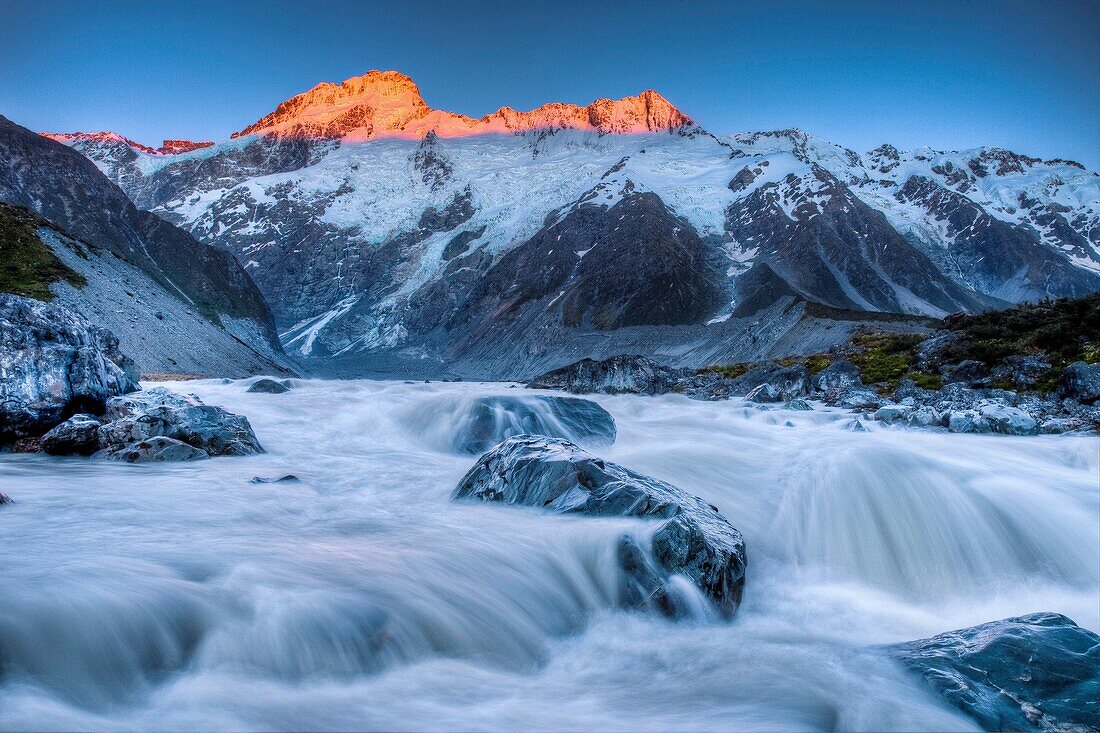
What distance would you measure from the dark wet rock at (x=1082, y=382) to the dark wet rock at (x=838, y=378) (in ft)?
25.4

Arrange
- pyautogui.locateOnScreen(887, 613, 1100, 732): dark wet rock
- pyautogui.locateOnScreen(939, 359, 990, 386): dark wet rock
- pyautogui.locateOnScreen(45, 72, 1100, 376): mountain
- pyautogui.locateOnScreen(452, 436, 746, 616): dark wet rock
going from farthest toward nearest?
pyautogui.locateOnScreen(45, 72, 1100, 376): mountain, pyautogui.locateOnScreen(939, 359, 990, 386): dark wet rock, pyautogui.locateOnScreen(452, 436, 746, 616): dark wet rock, pyautogui.locateOnScreen(887, 613, 1100, 732): dark wet rock

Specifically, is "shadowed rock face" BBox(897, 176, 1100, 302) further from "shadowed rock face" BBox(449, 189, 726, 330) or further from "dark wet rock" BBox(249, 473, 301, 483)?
"dark wet rock" BBox(249, 473, 301, 483)

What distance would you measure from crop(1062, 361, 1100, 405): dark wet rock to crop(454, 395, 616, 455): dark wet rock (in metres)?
12.9

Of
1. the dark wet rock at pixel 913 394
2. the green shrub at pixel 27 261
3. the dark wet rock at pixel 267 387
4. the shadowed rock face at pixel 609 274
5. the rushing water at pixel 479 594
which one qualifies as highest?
the shadowed rock face at pixel 609 274

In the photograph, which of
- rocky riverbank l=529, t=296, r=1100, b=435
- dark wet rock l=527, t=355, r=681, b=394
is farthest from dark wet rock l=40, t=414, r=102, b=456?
dark wet rock l=527, t=355, r=681, b=394

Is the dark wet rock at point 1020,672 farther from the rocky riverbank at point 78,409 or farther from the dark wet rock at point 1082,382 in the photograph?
the dark wet rock at point 1082,382

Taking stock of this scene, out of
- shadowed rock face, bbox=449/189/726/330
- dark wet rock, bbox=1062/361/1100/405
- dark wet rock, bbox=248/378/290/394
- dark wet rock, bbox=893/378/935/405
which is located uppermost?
shadowed rock face, bbox=449/189/726/330

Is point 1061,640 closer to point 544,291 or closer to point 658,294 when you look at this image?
point 658,294

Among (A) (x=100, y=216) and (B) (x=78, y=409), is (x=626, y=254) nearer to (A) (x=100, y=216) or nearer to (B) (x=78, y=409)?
(A) (x=100, y=216)

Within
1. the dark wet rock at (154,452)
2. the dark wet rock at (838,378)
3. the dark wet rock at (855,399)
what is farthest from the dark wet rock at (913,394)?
the dark wet rock at (154,452)

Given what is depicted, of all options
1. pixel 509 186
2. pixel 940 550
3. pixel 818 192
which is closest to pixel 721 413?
pixel 940 550

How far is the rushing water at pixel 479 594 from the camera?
3553 millimetres

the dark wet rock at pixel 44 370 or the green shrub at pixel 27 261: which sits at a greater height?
the green shrub at pixel 27 261

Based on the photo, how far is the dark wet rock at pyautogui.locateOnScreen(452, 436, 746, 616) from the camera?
5414 millimetres
